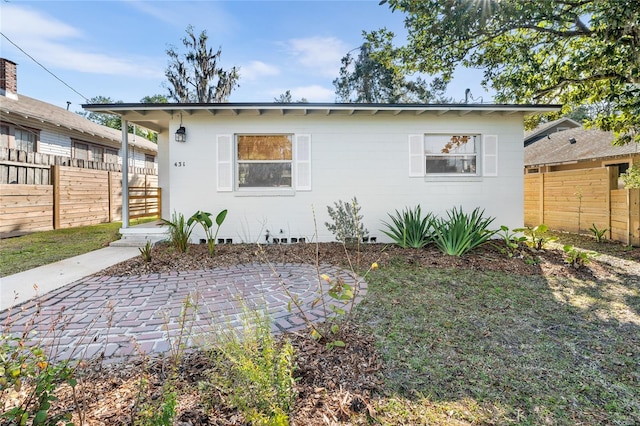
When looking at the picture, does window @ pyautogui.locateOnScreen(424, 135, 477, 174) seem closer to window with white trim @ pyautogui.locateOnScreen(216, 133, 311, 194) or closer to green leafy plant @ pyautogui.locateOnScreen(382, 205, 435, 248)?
green leafy plant @ pyautogui.locateOnScreen(382, 205, 435, 248)

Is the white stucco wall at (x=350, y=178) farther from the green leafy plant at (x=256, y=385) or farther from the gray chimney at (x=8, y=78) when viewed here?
the gray chimney at (x=8, y=78)

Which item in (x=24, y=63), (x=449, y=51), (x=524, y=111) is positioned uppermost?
(x=24, y=63)

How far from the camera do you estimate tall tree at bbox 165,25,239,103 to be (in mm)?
19625

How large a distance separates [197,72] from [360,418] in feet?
73.9

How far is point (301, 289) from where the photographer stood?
13.3 feet

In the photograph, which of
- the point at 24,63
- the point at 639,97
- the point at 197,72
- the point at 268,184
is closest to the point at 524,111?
the point at 639,97

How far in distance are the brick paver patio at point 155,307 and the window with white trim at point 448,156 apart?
145 inches

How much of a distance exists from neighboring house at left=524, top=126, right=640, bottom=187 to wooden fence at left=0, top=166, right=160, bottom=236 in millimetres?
15336

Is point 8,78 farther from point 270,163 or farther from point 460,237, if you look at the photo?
point 460,237

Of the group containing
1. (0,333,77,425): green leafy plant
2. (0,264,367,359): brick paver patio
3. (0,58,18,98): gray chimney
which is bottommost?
(0,264,367,359): brick paver patio

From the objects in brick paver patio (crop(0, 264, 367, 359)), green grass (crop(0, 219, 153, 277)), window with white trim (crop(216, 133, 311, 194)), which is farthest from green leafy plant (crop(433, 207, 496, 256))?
green grass (crop(0, 219, 153, 277))

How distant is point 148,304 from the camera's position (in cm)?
350

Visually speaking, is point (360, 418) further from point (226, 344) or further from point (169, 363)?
point (169, 363)

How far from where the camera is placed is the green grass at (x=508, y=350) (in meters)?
1.87
